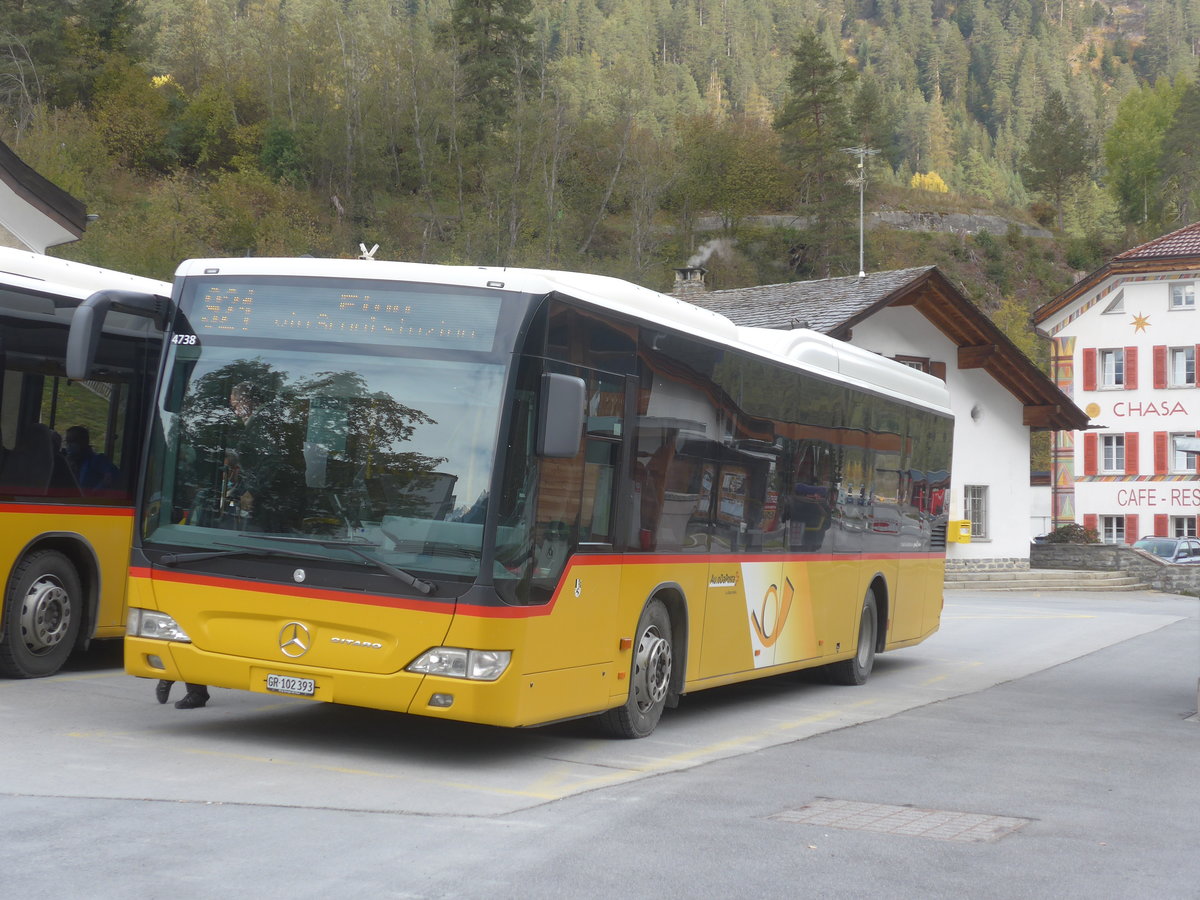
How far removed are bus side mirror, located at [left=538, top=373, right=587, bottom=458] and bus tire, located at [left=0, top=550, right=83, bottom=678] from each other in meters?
4.74

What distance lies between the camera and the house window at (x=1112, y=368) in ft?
183

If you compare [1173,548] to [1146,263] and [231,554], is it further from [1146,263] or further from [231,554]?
[231,554]

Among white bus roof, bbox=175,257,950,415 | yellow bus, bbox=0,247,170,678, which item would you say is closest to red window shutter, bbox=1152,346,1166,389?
white bus roof, bbox=175,257,950,415

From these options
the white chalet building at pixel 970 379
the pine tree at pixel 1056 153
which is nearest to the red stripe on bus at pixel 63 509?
the white chalet building at pixel 970 379

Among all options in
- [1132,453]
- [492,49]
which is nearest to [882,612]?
[1132,453]

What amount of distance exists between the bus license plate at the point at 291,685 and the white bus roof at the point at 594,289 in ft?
7.66

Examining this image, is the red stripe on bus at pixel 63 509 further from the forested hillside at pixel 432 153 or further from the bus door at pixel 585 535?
the forested hillside at pixel 432 153

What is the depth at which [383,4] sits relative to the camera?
106562mm

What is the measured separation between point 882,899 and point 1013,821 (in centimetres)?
217

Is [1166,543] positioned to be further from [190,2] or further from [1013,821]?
[190,2]

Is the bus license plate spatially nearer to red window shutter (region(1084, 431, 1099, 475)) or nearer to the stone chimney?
the stone chimney

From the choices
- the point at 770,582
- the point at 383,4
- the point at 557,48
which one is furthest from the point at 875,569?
the point at 557,48

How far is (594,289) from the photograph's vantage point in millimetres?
9047

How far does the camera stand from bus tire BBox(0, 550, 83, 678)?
10586 mm
